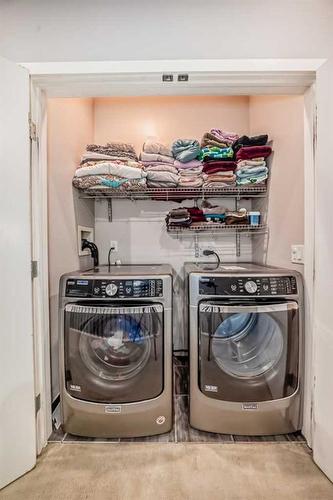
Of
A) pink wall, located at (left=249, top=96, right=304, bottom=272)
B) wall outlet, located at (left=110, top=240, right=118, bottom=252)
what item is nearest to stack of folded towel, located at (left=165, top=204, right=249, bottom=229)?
pink wall, located at (left=249, top=96, right=304, bottom=272)

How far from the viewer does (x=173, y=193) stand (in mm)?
2186

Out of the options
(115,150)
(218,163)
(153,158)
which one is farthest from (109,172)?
(218,163)

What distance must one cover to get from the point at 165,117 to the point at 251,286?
187 cm

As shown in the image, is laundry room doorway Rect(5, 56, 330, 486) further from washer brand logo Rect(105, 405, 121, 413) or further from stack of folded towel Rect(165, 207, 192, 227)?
stack of folded towel Rect(165, 207, 192, 227)

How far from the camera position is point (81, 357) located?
1.54 meters

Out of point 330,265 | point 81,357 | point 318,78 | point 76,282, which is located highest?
point 318,78

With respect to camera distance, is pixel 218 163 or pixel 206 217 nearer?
pixel 218 163

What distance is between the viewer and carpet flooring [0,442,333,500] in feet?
3.96

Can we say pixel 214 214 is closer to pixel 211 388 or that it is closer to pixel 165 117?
pixel 165 117

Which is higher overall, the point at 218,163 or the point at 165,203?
the point at 218,163

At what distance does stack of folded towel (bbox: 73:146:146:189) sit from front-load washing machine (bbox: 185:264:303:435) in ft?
3.05

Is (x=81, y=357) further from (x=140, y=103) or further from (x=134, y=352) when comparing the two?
(x=140, y=103)

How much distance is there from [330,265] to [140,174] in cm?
139

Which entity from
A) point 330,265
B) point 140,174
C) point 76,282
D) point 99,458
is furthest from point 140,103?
point 99,458
